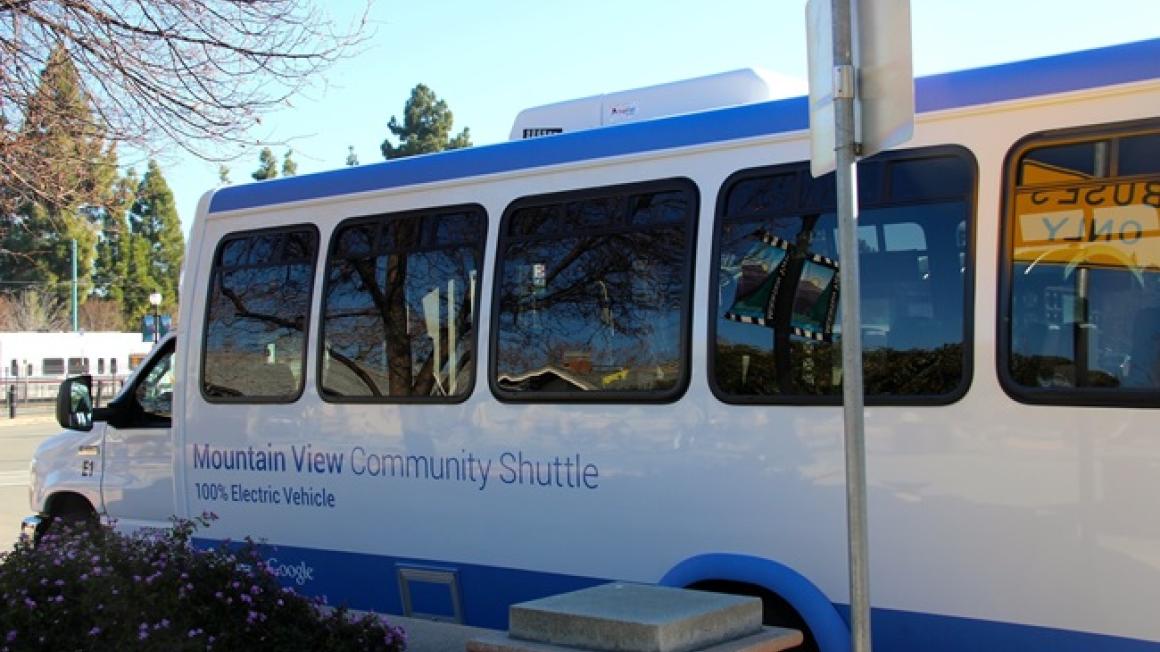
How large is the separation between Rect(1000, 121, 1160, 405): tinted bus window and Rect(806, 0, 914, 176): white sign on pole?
117 centimetres

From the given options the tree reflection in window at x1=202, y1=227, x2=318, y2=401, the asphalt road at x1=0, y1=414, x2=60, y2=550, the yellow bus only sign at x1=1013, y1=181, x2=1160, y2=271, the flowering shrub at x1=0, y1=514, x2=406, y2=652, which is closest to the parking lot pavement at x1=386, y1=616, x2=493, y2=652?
the flowering shrub at x1=0, y1=514, x2=406, y2=652

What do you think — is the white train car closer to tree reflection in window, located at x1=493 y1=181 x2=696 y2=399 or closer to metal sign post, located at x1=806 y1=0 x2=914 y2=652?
tree reflection in window, located at x1=493 y1=181 x2=696 y2=399

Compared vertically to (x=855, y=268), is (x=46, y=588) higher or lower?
lower

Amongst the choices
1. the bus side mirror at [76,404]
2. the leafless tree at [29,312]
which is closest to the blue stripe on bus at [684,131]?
the bus side mirror at [76,404]

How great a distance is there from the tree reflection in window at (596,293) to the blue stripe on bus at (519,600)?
2.97 ft

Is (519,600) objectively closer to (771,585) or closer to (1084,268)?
(771,585)

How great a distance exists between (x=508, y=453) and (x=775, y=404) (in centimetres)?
144

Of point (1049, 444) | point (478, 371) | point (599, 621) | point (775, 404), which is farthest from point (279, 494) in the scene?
point (1049, 444)

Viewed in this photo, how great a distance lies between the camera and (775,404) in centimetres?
496

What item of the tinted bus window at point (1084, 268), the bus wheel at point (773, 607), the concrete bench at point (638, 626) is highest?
the tinted bus window at point (1084, 268)

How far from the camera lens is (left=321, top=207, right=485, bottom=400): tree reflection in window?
20.2ft

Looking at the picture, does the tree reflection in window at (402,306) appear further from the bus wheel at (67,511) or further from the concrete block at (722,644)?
the bus wheel at (67,511)

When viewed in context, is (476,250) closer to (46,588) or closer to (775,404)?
(775,404)

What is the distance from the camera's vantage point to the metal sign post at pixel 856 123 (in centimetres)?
336
